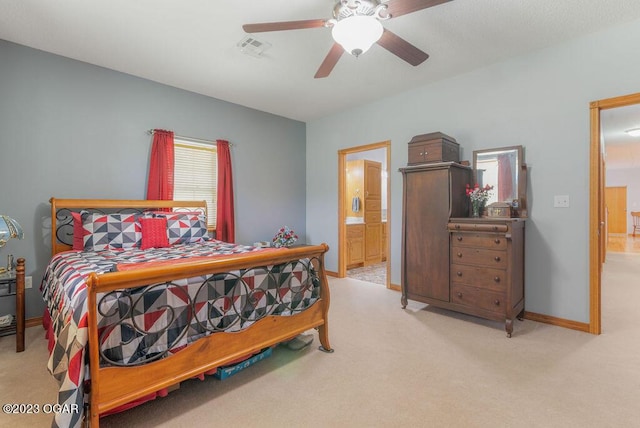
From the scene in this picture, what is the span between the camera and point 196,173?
4195 mm

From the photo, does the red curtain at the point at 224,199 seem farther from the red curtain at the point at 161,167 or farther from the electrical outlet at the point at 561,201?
the electrical outlet at the point at 561,201

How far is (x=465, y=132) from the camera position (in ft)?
11.6

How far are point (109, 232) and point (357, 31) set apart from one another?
2782 mm

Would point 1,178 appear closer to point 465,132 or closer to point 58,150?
point 58,150

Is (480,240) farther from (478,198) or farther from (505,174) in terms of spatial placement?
(505,174)

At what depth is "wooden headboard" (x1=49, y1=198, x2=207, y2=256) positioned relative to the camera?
2.99m

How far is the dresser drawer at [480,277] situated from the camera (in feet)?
8.97

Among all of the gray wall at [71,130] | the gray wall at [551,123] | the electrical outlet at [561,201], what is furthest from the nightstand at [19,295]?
the electrical outlet at [561,201]

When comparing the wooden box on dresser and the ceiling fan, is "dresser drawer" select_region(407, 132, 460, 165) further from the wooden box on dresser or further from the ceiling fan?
the ceiling fan

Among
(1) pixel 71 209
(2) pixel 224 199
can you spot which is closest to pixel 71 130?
(1) pixel 71 209

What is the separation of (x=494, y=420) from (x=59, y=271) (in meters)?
2.95

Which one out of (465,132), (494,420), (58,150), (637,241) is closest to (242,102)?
(58,150)

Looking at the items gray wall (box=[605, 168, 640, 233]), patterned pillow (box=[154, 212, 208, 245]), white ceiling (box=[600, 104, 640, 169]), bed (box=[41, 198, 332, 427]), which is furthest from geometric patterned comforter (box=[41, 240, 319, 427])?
gray wall (box=[605, 168, 640, 233])

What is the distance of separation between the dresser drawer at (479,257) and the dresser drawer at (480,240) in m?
0.04
